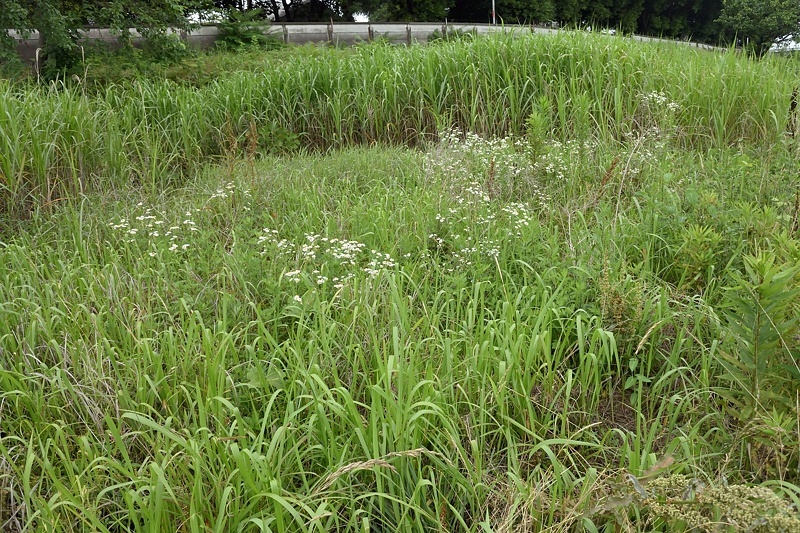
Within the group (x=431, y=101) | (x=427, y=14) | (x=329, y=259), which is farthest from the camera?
(x=427, y=14)

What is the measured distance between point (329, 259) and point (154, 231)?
146 centimetres

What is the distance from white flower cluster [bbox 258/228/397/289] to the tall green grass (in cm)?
245

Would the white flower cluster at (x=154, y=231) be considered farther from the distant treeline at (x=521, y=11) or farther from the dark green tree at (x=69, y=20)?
the distant treeline at (x=521, y=11)

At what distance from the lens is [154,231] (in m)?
4.29

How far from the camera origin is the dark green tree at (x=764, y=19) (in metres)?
28.2

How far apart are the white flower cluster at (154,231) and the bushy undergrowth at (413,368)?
30 mm

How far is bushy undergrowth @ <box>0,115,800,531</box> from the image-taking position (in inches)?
83.7

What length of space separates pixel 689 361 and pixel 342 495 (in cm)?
178

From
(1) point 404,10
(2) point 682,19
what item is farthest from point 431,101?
(2) point 682,19

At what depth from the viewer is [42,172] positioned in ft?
16.7

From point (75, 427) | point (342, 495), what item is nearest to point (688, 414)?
point (342, 495)

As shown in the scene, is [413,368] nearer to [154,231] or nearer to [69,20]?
[154,231]

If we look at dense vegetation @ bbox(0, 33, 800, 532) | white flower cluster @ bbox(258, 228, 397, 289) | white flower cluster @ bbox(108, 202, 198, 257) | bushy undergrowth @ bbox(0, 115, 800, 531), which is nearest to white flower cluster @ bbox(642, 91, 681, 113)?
dense vegetation @ bbox(0, 33, 800, 532)

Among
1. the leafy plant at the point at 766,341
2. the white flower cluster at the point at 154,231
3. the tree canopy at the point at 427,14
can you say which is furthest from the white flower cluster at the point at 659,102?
the white flower cluster at the point at 154,231
